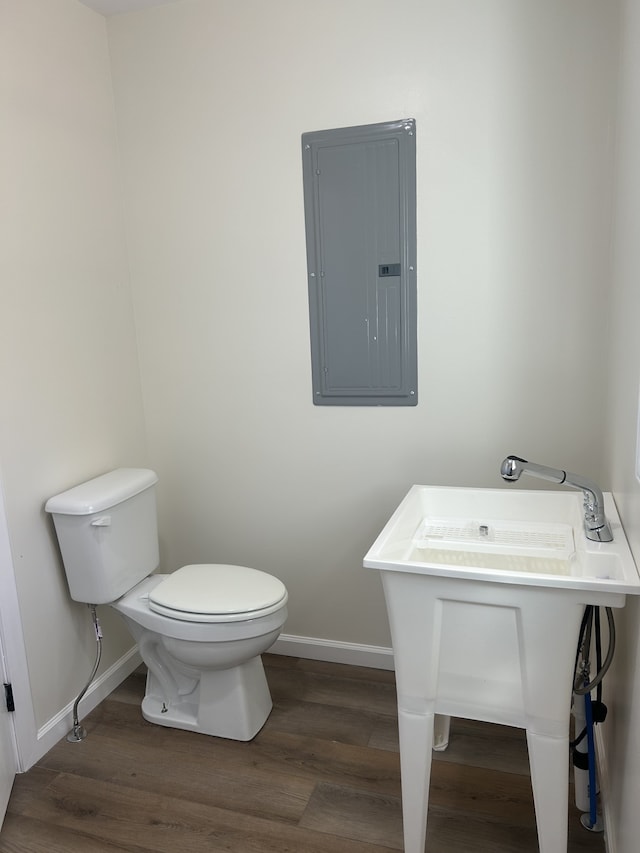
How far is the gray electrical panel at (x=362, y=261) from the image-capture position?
2156 mm

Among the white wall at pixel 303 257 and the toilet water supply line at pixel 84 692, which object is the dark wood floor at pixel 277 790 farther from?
the white wall at pixel 303 257

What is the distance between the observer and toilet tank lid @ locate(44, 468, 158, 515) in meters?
2.05

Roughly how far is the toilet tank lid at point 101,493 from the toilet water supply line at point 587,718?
1.46 meters

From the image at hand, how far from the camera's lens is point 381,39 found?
2094 millimetres

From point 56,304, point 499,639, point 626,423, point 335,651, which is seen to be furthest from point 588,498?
point 56,304

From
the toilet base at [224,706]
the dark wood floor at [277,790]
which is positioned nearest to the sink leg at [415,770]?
the dark wood floor at [277,790]

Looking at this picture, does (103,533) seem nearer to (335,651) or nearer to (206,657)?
(206,657)

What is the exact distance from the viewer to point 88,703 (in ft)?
7.56

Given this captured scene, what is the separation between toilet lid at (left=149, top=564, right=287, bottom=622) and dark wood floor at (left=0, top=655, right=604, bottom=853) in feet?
1.56

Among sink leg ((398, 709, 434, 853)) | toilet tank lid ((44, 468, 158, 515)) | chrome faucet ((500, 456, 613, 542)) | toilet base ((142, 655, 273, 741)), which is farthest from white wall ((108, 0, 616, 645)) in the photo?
sink leg ((398, 709, 434, 853))

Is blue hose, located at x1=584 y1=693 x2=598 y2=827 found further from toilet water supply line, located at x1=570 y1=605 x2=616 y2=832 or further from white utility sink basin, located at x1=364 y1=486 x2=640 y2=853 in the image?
white utility sink basin, located at x1=364 y1=486 x2=640 y2=853

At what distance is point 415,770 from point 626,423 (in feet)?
3.15

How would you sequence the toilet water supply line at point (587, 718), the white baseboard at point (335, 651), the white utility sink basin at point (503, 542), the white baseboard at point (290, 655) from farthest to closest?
1. the white baseboard at point (335, 651)
2. the white baseboard at point (290, 655)
3. the toilet water supply line at point (587, 718)
4. the white utility sink basin at point (503, 542)

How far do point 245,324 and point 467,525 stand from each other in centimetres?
114
